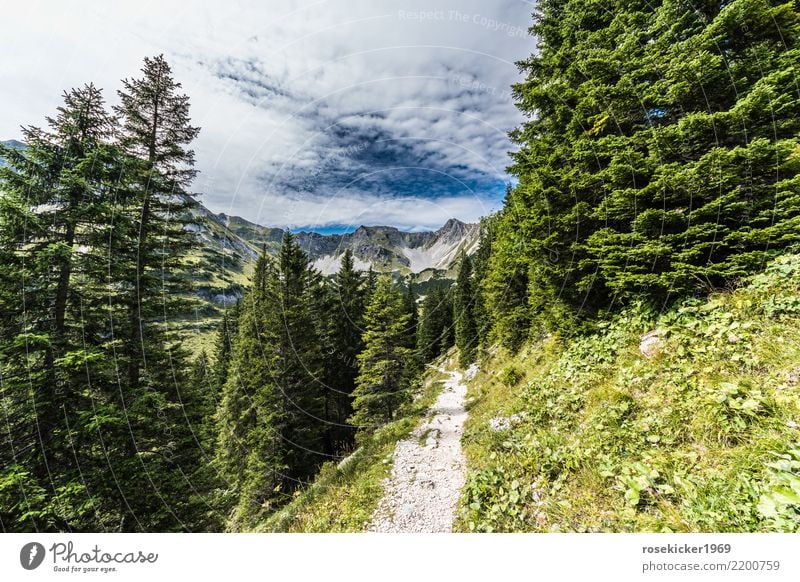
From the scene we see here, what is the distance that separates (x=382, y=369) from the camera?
52.3 feet

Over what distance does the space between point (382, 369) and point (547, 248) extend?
1131cm

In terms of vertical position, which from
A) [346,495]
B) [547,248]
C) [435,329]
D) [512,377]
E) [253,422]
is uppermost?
[547,248]

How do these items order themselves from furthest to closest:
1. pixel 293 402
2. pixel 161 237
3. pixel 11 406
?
pixel 293 402
pixel 161 237
pixel 11 406

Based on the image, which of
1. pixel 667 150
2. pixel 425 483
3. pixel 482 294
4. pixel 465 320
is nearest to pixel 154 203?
pixel 425 483

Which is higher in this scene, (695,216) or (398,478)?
(695,216)

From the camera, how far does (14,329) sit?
720cm

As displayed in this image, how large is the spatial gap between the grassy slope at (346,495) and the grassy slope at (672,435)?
11.8 ft

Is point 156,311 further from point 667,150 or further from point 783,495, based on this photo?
point 667,150

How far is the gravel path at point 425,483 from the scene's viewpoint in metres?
6.94
